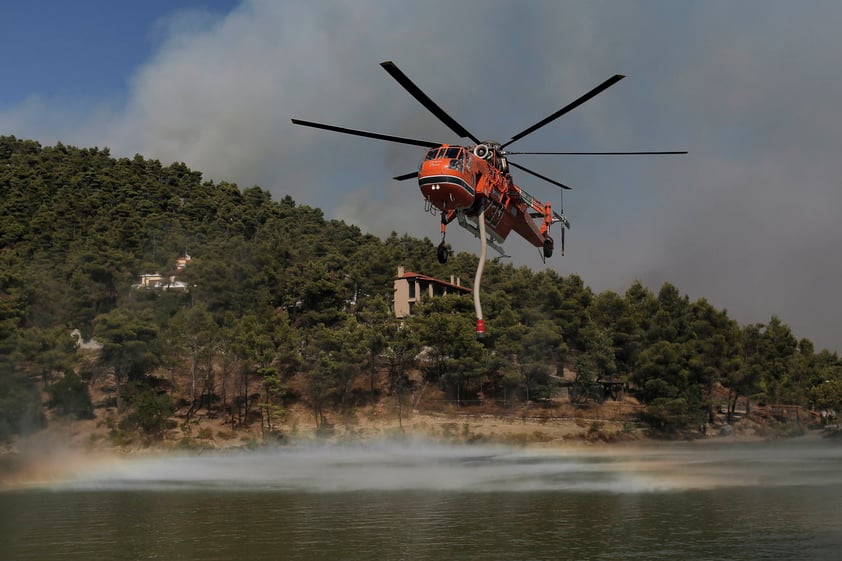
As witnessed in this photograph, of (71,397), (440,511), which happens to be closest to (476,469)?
(440,511)

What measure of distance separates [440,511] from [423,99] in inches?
882

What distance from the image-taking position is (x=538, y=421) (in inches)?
3211

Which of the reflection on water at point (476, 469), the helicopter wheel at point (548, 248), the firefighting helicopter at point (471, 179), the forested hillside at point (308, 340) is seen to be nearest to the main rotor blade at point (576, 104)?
the firefighting helicopter at point (471, 179)

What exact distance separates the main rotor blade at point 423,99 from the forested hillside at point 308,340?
55273 millimetres

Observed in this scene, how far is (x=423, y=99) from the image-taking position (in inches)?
907

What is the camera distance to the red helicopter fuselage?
2552 cm

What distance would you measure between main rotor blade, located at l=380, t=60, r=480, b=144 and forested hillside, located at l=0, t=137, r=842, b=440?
181ft

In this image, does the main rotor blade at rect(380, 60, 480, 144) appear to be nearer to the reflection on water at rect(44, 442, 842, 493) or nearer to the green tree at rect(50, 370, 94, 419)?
the reflection on water at rect(44, 442, 842, 493)

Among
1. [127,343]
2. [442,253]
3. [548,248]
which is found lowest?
[127,343]

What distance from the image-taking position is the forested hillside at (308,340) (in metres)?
76.8

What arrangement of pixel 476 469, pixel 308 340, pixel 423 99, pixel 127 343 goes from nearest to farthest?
pixel 423 99
pixel 476 469
pixel 127 343
pixel 308 340

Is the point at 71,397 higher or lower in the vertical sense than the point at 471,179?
lower

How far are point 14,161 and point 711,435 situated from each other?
14986 cm

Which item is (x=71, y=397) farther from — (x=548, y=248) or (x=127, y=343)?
(x=548, y=248)
